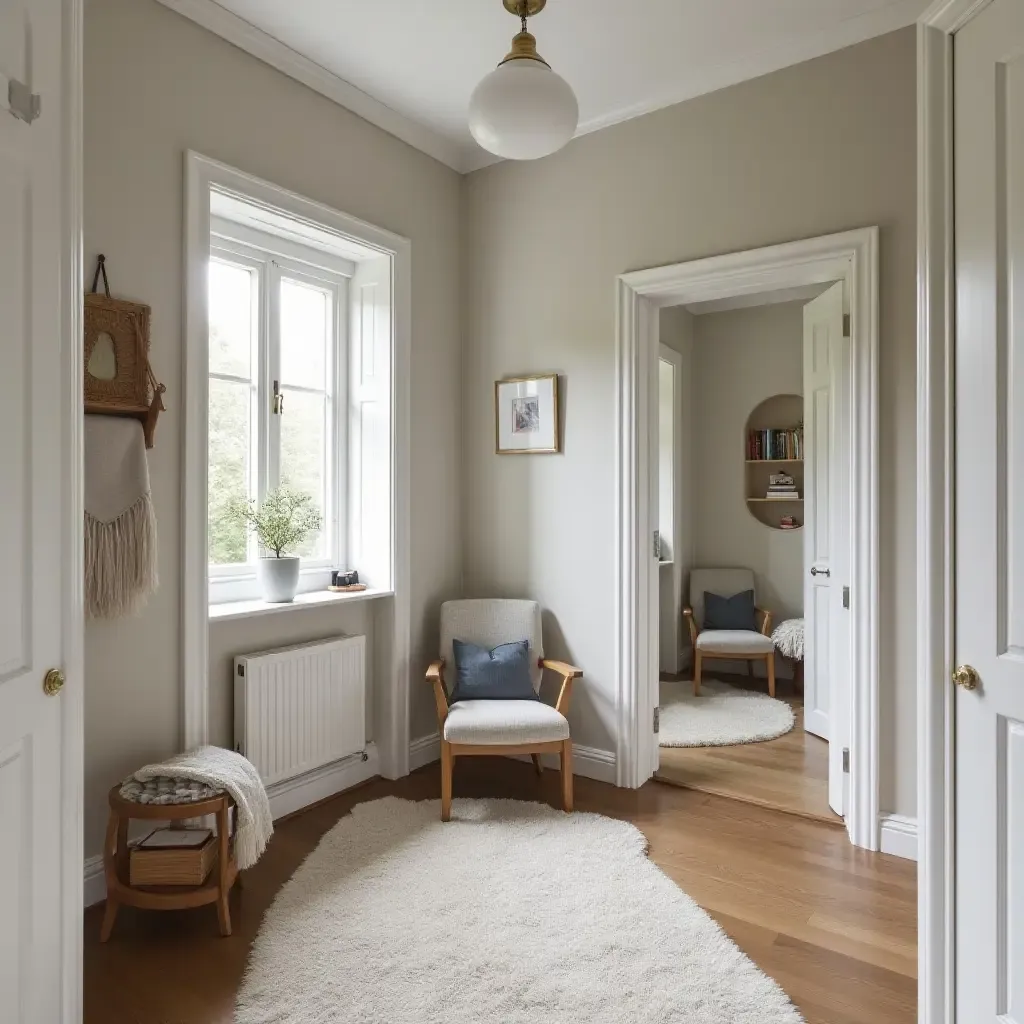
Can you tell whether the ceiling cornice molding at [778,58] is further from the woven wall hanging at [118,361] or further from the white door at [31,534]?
the white door at [31,534]

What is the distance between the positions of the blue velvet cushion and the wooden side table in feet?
12.8

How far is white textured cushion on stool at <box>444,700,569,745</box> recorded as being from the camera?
9.60 feet

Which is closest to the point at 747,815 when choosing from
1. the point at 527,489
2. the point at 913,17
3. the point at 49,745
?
the point at 527,489

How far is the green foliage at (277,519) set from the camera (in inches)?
117

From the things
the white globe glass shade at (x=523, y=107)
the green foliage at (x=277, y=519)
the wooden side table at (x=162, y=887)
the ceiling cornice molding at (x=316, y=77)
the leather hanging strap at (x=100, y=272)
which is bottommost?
the wooden side table at (x=162, y=887)

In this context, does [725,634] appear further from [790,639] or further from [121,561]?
[121,561]

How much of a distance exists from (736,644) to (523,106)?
12.8 feet

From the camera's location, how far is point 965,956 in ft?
5.18

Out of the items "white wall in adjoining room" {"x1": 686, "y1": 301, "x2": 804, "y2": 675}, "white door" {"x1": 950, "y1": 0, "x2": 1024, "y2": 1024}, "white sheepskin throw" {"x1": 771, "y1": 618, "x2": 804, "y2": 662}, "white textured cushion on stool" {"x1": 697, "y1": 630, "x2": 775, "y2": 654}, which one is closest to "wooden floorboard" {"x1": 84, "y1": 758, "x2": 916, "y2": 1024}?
"white door" {"x1": 950, "y1": 0, "x2": 1024, "y2": 1024}

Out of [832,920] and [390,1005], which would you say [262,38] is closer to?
[390,1005]

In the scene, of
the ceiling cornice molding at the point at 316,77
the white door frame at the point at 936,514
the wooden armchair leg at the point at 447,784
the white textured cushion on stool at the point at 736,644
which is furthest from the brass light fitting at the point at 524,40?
the white textured cushion on stool at the point at 736,644

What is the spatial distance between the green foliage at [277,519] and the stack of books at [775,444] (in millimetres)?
3638

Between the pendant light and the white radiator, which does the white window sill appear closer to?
the white radiator

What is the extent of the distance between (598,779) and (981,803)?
6.72 feet
